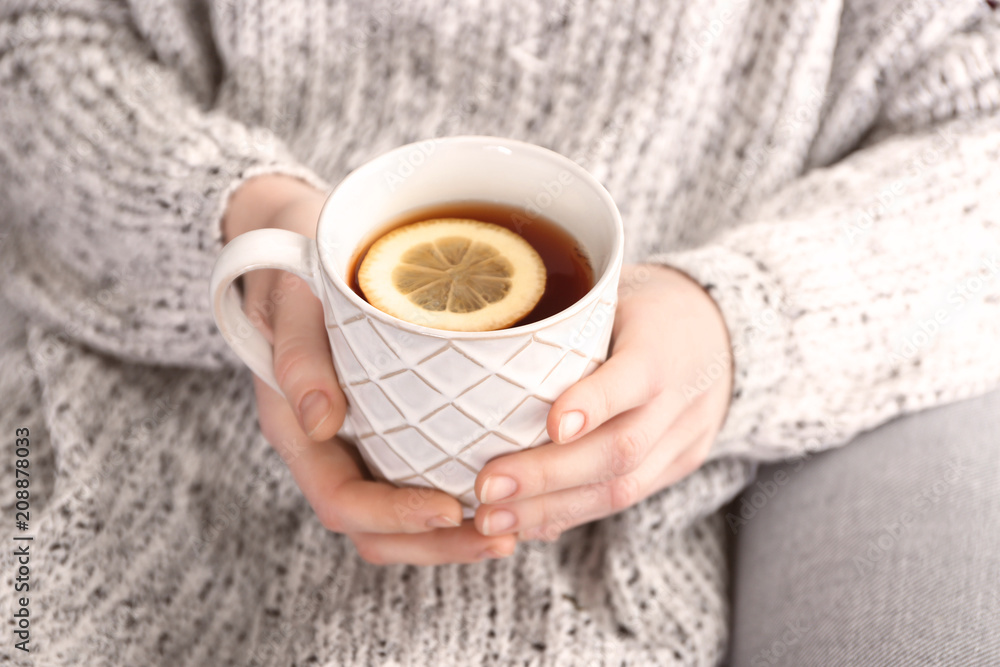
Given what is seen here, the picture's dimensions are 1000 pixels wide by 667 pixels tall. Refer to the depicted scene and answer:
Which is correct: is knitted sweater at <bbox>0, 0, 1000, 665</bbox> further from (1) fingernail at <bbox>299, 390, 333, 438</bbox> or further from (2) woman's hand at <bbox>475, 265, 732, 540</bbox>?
(1) fingernail at <bbox>299, 390, 333, 438</bbox>

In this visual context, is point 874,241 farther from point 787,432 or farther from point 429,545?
point 429,545

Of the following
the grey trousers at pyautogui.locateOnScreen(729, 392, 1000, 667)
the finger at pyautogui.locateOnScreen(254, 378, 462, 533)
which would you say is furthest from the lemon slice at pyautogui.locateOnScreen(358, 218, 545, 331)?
the grey trousers at pyautogui.locateOnScreen(729, 392, 1000, 667)

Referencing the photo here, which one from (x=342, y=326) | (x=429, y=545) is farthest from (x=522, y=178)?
(x=429, y=545)

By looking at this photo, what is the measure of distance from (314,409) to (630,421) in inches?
9.4

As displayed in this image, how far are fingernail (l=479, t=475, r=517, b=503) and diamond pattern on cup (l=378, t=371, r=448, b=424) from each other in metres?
0.07

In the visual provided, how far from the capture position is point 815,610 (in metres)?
0.61

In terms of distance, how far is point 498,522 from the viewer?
55 centimetres

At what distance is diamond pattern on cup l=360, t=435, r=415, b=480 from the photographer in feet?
1.67

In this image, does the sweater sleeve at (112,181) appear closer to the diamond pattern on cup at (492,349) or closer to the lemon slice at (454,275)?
the lemon slice at (454,275)

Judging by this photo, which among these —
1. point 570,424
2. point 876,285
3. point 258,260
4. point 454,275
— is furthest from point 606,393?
point 876,285

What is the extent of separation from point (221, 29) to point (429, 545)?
2.14ft

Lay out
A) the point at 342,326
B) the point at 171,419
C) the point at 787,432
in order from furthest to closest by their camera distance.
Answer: the point at 171,419 → the point at 787,432 → the point at 342,326

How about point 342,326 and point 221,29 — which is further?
point 221,29

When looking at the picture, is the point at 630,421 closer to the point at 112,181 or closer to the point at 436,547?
the point at 436,547
